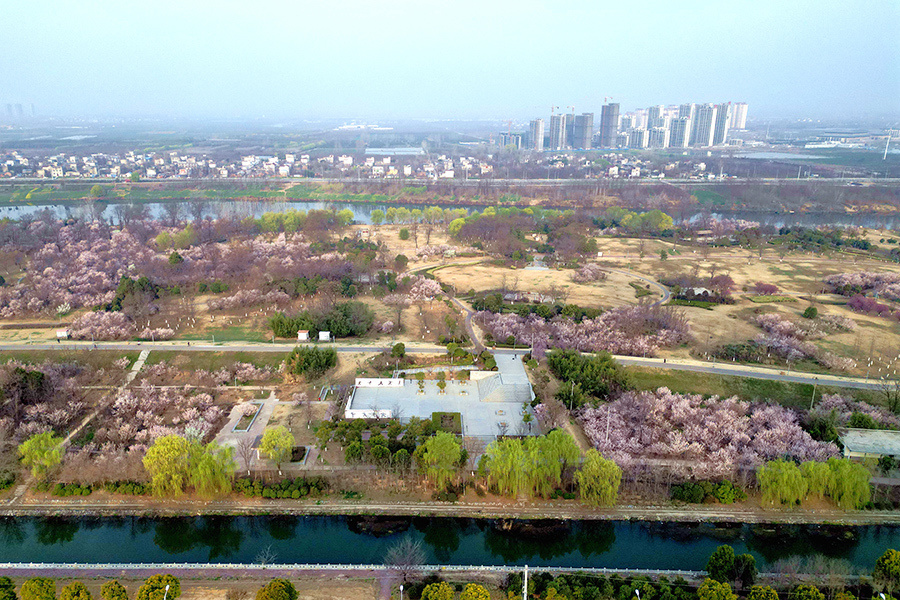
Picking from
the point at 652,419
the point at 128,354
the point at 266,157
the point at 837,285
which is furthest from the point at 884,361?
the point at 266,157

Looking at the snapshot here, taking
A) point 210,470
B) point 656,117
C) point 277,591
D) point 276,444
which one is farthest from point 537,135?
point 277,591

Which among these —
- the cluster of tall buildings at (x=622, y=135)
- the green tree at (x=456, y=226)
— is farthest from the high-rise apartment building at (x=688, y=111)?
the green tree at (x=456, y=226)

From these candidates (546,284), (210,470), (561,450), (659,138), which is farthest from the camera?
(659,138)

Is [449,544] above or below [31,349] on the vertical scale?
below

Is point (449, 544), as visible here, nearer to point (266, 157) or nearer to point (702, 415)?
point (702, 415)

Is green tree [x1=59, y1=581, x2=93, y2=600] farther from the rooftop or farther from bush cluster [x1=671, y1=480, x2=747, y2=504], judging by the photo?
the rooftop

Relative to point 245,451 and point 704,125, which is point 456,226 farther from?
point 704,125

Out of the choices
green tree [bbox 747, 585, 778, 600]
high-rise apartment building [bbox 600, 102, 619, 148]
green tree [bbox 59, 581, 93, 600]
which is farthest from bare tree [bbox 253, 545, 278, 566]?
high-rise apartment building [bbox 600, 102, 619, 148]
